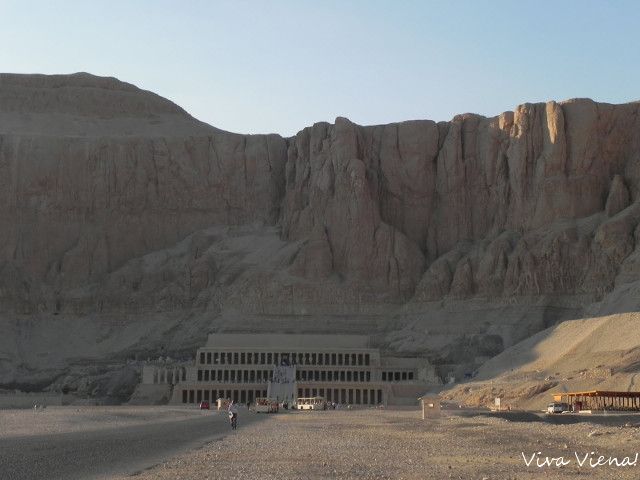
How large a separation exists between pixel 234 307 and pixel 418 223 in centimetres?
2026

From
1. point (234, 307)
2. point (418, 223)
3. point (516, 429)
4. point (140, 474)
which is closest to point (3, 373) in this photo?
point (234, 307)

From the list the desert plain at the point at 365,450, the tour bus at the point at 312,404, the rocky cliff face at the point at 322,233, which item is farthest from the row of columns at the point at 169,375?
the desert plain at the point at 365,450

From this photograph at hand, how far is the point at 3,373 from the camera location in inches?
4491

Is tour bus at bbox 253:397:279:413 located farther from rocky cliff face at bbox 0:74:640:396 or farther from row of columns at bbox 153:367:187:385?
rocky cliff face at bbox 0:74:640:396

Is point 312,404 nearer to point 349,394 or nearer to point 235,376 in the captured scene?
point 349,394

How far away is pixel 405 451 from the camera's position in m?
36.8

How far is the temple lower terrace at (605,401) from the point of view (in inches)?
2702

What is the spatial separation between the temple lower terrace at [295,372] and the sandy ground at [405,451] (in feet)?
160

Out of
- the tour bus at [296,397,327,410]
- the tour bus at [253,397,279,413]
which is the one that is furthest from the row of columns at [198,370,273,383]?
the tour bus at [253,397,279,413]

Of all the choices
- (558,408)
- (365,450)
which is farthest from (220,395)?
(365,450)

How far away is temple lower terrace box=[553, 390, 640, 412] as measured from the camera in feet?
225

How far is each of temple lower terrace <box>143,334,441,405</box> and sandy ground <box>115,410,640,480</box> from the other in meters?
48.8

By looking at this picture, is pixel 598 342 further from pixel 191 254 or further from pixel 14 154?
pixel 14 154

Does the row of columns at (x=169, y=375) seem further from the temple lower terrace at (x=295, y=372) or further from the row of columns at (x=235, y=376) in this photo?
the row of columns at (x=235, y=376)
